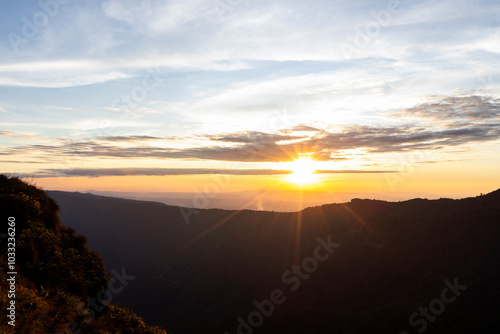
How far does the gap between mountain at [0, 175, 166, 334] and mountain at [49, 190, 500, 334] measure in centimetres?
3279

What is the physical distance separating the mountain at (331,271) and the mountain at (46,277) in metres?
32.8

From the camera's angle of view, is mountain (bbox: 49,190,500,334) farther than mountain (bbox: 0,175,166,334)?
Yes

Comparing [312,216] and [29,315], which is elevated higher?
[312,216]

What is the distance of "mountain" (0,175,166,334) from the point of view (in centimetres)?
938

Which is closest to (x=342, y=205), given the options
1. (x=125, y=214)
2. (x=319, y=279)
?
(x=319, y=279)

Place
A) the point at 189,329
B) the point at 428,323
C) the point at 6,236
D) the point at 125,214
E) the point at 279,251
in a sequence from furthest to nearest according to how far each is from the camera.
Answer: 1. the point at 125,214
2. the point at 279,251
3. the point at 189,329
4. the point at 428,323
5. the point at 6,236

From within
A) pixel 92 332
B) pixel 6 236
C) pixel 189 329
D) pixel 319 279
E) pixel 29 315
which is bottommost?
pixel 189 329

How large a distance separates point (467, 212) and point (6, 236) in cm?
6859

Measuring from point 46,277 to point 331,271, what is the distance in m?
58.1

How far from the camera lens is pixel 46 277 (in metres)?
12.7

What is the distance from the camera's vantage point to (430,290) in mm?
44031

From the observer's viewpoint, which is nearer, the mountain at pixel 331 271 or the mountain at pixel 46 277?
the mountain at pixel 46 277

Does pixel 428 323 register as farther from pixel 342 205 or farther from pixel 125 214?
pixel 125 214

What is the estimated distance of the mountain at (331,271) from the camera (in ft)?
130
